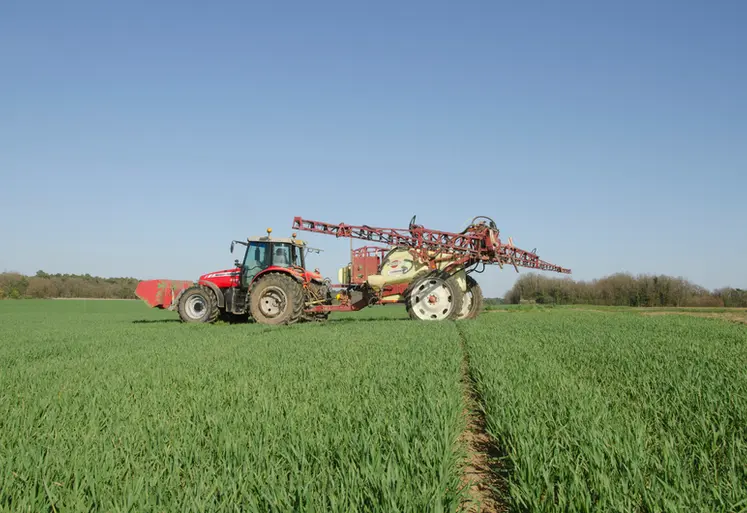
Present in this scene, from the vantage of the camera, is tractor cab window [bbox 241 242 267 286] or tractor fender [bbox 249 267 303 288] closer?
tractor fender [bbox 249 267 303 288]

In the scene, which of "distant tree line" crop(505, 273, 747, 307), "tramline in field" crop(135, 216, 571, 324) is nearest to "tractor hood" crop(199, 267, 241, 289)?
"tramline in field" crop(135, 216, 571, 324)

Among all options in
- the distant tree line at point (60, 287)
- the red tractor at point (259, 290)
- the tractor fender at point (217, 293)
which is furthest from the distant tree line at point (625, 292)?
the distant tree line at point (60, 287)

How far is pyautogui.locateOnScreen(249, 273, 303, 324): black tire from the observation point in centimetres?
1163

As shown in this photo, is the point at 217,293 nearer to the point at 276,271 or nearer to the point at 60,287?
the point at 276,271

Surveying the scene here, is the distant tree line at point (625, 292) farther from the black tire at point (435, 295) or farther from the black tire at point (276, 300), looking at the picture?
the black tire at point (276, 300)

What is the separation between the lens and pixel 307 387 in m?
4.10

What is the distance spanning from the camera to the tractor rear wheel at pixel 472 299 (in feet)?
47.7

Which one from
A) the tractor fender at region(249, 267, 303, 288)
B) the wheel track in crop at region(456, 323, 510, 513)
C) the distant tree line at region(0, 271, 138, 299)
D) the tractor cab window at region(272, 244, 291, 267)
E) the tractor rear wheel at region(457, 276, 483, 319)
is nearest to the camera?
the wheel track in crop at region(456, 323, 510, 513)

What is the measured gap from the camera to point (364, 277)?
44.9 feet

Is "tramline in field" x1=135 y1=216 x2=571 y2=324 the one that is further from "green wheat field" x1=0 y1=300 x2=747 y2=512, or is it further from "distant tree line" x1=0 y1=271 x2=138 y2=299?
"distant tree line" x1=0 y1=271 x2=138 y2=299

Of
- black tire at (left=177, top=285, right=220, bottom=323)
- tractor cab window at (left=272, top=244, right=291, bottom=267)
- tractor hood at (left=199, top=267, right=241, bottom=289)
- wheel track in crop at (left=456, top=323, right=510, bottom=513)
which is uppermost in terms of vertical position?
tractor cab window at (left=272, top=244, right=291, bottom=267)

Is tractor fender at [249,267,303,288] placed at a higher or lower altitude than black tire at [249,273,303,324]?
higher

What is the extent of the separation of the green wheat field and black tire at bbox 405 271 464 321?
721 cm

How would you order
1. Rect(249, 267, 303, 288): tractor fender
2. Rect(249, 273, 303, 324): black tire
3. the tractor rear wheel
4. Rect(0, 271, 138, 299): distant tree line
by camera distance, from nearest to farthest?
Rect(249, 273, 303, 324): black tire, Rect(249, 267, 303, 288): tractor fender, the tractor rear wheel, Rect(0, 271, 138, 299): distant tree line
